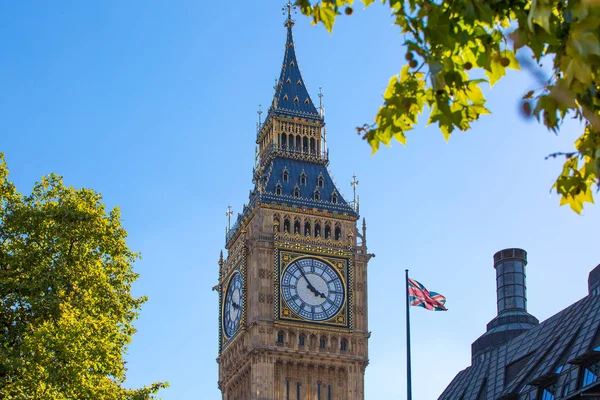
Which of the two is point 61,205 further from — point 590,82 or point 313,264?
point 313,264

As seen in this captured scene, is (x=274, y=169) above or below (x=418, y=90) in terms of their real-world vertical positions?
above

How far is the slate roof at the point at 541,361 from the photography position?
5897 centimetres

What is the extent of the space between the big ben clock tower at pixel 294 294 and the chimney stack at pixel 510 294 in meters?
10.8

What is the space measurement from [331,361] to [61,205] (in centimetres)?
5196

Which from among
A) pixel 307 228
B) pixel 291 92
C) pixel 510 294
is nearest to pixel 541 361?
pixel 510 294

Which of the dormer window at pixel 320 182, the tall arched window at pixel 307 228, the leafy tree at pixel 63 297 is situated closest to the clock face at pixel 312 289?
the tall arched window at pixel 307 228

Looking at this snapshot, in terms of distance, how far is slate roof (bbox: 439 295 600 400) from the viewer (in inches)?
2322

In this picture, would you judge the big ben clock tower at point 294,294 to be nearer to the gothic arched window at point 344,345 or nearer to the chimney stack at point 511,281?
the gothic arched window at point 344,345

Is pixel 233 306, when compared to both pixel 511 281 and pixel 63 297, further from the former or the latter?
pixel 63 297

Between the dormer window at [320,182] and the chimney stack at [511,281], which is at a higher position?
the dormer window at [320,182]

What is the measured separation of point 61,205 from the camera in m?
44.9

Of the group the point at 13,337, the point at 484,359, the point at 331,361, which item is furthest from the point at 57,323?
the point at 331,361

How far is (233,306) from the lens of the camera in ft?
325

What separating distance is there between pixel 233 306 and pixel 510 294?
76.1ft
